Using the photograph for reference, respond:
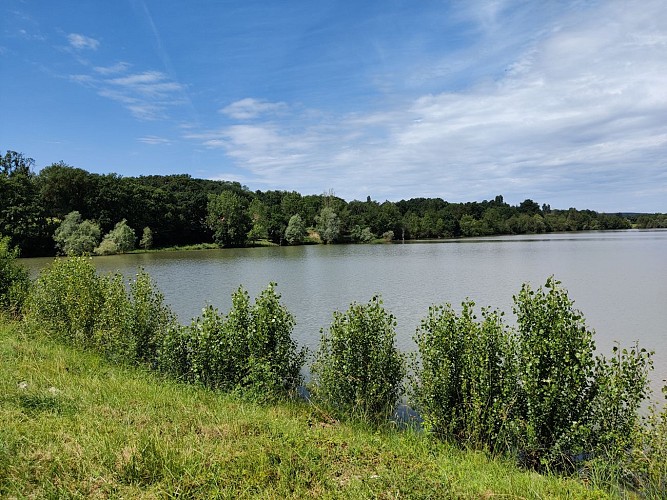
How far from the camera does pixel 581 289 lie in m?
27.5

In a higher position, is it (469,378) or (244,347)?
(244,347)

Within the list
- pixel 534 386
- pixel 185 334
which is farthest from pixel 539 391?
pixel 185 334

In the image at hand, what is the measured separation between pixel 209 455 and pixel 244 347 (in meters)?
4.00

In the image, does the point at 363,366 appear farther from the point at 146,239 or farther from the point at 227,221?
the point at 227,221

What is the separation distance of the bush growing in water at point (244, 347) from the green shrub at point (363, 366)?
1175 millimetres

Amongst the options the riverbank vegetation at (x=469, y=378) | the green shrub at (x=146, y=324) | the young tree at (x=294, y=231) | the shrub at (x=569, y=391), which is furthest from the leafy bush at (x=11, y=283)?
the young tree at (x=294, y=231)

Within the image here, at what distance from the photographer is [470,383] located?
25.1 feet

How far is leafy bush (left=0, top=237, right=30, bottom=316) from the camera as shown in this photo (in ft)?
55.0

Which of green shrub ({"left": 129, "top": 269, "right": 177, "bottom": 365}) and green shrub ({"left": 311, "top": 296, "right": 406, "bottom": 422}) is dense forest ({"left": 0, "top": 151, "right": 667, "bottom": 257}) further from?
green shrub ({"left": 311, "top": 296, "right": 406, "bottom": 422})

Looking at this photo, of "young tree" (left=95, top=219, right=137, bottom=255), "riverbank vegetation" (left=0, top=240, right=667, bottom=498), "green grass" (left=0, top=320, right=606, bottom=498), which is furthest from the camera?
"young tree" (left=95, top=219, right=137, bottom=255)

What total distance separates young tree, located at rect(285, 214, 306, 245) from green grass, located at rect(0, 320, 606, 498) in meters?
94.7

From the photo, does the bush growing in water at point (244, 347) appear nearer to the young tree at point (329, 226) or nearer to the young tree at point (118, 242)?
the young tree at point (118, 242)

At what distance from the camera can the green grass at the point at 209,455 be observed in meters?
4.82

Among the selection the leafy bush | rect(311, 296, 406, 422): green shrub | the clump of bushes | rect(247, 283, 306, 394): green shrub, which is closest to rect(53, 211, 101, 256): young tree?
the leafy bush
